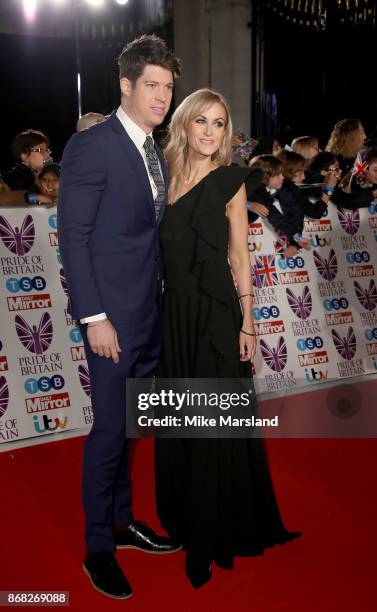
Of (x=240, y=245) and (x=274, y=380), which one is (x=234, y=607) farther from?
(x=274, y=380)

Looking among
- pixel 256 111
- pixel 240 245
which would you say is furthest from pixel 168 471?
pixel 256 111

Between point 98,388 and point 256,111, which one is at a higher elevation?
point 256,111

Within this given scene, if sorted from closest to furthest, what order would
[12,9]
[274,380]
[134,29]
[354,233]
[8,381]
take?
[8,381]
[274,380]
[354,233]
[12,9]
[134,29]

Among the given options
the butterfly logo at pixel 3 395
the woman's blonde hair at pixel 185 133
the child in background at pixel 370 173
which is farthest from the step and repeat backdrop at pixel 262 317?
the woman's blonde hair at pixel 185 133

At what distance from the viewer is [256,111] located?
1191cm

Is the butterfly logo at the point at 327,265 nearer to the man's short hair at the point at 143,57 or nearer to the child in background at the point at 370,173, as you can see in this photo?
the child in background at the point at 370,173

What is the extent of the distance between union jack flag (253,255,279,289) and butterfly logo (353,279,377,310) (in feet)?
2.64

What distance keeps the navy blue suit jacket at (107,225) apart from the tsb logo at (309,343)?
281cm

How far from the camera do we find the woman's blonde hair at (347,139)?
6.17 meters

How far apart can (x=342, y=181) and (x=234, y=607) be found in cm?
388

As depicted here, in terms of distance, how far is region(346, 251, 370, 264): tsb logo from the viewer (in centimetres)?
548

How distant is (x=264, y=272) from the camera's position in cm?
512

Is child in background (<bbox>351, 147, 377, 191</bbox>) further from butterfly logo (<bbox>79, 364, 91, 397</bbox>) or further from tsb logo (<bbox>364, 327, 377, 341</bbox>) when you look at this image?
butterfly logo (<bbox>79, 364, 91, 397</bbox>)

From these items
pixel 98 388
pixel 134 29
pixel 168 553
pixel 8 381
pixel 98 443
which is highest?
pixel 134 29
